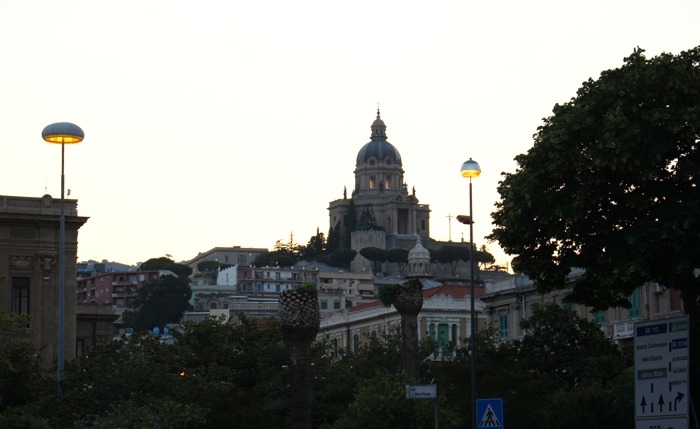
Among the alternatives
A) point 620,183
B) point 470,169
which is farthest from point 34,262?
point 620,183

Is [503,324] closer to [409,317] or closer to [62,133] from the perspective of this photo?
[409,317]

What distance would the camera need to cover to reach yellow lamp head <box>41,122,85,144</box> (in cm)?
4131

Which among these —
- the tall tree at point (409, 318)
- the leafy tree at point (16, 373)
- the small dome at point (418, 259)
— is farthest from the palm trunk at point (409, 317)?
the small dome at point (418, 259)

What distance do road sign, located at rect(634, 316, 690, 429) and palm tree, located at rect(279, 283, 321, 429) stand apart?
21.2 m

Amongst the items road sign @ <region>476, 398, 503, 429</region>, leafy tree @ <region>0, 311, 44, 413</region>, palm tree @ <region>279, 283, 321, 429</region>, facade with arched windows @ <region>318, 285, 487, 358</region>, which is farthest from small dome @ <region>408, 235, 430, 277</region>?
A: road sign @ <region>476, 398, 503, 429</region>

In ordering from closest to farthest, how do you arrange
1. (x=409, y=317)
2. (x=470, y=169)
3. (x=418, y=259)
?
(x=470, y=169), (x=409, y=317), (x=418, y=259)

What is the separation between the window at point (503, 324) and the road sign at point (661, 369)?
6075 centimetres

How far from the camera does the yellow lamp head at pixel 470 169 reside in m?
37.7

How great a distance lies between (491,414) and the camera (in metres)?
29.8

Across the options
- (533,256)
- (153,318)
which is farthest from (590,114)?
A: (153,318)

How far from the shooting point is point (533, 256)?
116ft

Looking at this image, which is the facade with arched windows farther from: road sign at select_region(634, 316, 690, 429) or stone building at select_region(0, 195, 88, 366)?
road sign at select_region(634, 316, 690, 429)

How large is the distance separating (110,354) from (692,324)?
85.5ft

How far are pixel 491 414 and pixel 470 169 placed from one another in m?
9.73
